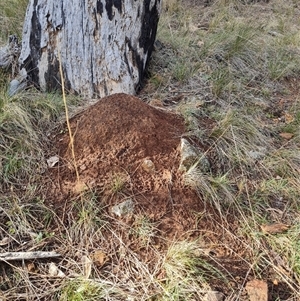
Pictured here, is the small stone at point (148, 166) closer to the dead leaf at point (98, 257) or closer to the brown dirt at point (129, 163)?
the brown dirt at point (129, 163)

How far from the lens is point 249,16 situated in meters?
4.21

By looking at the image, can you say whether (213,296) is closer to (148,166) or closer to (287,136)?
(148,166)

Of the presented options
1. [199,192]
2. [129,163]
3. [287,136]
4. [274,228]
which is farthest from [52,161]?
[287,136]

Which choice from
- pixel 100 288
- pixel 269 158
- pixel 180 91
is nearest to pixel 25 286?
pixel 100 288

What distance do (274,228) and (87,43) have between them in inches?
62.4

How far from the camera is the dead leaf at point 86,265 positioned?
1548mm

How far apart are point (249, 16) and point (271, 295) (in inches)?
135

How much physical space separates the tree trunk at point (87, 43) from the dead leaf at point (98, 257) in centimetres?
122

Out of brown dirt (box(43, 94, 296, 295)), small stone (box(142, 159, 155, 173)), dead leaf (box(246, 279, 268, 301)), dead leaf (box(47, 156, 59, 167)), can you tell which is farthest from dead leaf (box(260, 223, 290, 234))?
dead leaf (box(47, 156, 59, 167))

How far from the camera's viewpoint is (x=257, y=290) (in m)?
1.50

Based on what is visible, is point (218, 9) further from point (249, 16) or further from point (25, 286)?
point (25, 286)

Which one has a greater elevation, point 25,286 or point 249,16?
point 249,16

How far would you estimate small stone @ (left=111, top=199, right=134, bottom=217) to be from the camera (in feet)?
5.71

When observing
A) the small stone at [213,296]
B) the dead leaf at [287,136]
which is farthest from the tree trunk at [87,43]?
the small stone at [213,296]
